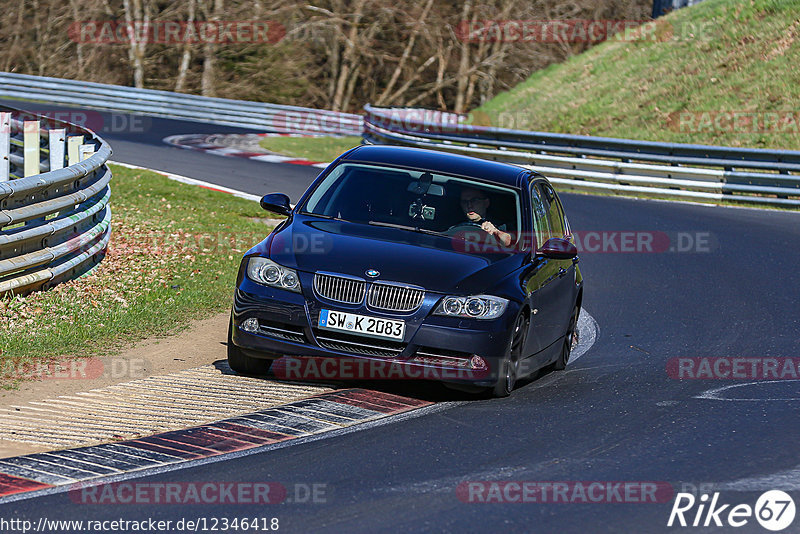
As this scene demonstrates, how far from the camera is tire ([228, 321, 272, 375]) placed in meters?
8.33

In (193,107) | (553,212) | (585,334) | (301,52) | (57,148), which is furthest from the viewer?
(301,52)

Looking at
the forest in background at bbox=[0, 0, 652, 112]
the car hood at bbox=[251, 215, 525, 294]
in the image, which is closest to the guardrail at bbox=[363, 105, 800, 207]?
the car hood at bbox=[251, 215, 525, 294]

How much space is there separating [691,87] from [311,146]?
1089cm

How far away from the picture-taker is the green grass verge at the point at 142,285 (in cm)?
948

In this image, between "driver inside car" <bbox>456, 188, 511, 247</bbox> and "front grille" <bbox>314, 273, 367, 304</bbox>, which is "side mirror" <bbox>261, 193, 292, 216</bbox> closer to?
"front grille" <bbox>314, 273, 367, 304</bbox>

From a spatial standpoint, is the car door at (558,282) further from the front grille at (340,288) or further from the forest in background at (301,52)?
the forest in background at (301,52)

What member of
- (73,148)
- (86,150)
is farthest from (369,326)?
(73,148)

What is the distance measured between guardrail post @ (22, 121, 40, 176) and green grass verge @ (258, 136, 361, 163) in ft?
37.3

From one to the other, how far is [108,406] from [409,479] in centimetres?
237

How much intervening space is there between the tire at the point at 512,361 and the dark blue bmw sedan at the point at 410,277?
0.01m

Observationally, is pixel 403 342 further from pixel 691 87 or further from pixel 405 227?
pixel 691 87

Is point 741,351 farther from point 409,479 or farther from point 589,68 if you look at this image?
point 589,68

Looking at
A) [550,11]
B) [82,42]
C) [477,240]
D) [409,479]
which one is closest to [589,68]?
[550,11]

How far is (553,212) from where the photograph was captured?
33.3 ft
